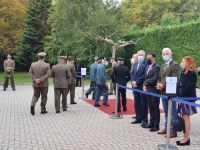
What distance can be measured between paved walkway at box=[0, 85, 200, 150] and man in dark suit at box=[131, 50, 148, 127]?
35cm

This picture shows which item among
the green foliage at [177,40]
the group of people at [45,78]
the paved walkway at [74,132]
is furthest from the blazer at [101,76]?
the green foliage at [177,40]

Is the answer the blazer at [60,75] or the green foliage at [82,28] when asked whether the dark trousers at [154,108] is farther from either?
the green foliage at [82,28]

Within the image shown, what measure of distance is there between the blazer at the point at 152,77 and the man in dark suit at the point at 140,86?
650mm

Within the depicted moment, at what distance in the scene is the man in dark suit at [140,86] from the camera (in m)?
9.30

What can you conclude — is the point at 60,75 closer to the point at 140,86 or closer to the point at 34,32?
the point at 140,86

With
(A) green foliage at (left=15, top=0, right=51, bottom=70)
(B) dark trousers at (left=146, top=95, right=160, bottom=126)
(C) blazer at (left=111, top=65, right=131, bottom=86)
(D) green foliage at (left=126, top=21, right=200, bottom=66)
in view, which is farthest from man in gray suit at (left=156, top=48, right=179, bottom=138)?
(A) green foliage at (left=15, top=0, right=51, bottom=70)

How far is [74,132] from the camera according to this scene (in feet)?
27.2

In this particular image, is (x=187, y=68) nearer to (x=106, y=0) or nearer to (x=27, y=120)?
(x=27, y=120)

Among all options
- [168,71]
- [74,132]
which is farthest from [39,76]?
[168,71]

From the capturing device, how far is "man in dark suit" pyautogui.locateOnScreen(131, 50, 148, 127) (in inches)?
366

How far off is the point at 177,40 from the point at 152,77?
45.9 feet

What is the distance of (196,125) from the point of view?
31.3ft

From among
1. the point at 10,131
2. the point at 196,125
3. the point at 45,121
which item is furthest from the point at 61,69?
the point at 196,125

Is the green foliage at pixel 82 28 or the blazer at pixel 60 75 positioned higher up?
the green foliage at pixel 82 28
